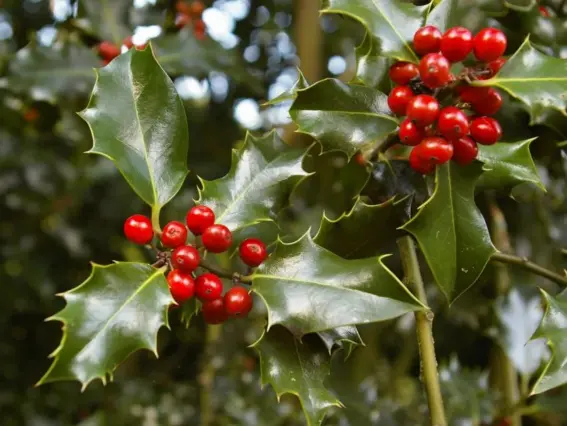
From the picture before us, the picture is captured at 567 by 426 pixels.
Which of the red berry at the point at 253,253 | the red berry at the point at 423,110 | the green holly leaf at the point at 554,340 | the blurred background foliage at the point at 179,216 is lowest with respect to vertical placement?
the blurred background foliage at the point at 179,216

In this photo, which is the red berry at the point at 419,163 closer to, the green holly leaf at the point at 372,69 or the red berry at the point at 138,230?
the green holly leaf at the point at 372,69

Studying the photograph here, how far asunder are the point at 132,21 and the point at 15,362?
1143 mm

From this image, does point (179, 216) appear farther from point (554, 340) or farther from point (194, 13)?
point (554, 340)

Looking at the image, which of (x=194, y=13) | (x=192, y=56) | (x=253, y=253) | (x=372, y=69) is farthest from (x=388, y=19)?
(x=194, y=13)

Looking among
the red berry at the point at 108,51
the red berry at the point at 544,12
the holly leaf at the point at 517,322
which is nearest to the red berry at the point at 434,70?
the red berry at the point at 544,12

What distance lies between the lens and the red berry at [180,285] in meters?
0.66

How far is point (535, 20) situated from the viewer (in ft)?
2.98

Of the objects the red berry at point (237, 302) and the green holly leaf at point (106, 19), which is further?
the green holly leaf at point (106, 19)

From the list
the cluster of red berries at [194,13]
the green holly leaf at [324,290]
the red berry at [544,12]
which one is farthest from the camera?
the cluster of red berries at [194,13]

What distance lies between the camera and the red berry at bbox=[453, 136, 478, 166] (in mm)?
645

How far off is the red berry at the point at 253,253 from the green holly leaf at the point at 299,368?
0.26ft

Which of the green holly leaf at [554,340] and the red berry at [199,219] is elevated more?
the red berry at [199,219]

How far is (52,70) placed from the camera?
134 centimetres

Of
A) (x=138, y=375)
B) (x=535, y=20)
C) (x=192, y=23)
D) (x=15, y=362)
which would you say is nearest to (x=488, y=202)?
(x=535, y=20)
